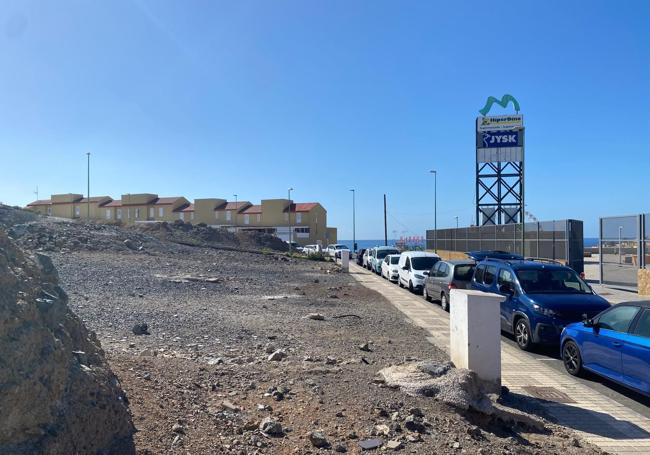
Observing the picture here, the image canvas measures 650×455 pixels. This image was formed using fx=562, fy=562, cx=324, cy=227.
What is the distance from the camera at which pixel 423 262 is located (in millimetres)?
→ 24875

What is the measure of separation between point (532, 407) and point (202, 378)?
13.4 ft

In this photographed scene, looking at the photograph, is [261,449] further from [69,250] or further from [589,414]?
[69,250]

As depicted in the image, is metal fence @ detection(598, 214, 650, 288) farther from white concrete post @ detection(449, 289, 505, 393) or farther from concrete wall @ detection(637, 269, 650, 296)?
white concrete post @ detection(449, 289, 505, 393)

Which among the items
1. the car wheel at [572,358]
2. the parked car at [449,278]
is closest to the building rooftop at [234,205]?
the parked car at [449,278]

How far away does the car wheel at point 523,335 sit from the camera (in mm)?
10992

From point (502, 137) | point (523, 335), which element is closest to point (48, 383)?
point (523, 335)

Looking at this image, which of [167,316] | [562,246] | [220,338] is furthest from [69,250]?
[562,246]

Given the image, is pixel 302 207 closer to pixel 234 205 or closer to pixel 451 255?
pixel 234 205

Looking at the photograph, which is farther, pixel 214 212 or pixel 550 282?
pixel 214 212

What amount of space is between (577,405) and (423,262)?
1772cm

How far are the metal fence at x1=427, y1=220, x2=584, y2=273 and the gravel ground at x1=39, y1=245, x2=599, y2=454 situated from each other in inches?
481

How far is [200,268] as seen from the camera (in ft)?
91.1

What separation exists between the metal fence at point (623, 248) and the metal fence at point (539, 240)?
5.67ft

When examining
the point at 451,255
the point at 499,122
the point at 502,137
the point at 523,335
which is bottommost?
the point at 523,335
